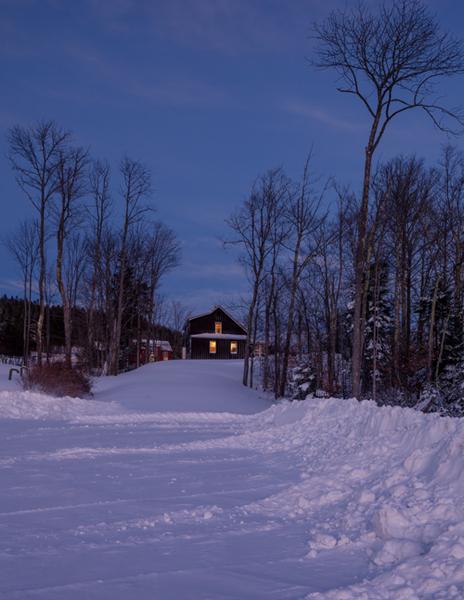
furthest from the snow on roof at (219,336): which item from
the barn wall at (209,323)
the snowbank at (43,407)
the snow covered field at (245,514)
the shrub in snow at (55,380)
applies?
the snow covered field at (245,514)

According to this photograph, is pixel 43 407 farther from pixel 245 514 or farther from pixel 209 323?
pixel 209 323

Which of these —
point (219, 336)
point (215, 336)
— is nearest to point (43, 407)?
point (215, 336)

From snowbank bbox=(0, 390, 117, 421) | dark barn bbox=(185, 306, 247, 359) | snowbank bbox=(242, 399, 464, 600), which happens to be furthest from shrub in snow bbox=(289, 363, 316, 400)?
dark barn bbox=(185, 306, 247, 359)

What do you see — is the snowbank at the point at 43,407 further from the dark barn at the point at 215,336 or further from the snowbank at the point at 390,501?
the dark barn at the point at 215,336

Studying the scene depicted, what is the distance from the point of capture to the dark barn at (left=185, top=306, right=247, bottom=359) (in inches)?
2410

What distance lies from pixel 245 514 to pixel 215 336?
55.0 metres

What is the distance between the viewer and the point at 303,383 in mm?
30922

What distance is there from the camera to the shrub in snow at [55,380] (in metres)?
21.9

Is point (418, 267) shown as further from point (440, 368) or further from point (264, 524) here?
point (264, 524)

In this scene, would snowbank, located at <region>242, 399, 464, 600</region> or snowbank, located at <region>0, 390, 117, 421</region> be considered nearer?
snowbank, located at <region>242, 399, 464, 600</region>

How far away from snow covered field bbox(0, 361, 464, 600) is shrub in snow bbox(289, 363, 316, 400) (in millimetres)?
18741

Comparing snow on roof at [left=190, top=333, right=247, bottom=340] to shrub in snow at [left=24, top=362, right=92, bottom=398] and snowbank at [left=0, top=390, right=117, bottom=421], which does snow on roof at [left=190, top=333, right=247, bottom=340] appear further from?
snowbank at [left=0, top=390, right=117, bottom=421]

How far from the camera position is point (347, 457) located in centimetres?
846

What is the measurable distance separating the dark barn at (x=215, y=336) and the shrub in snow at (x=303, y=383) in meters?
30.1
